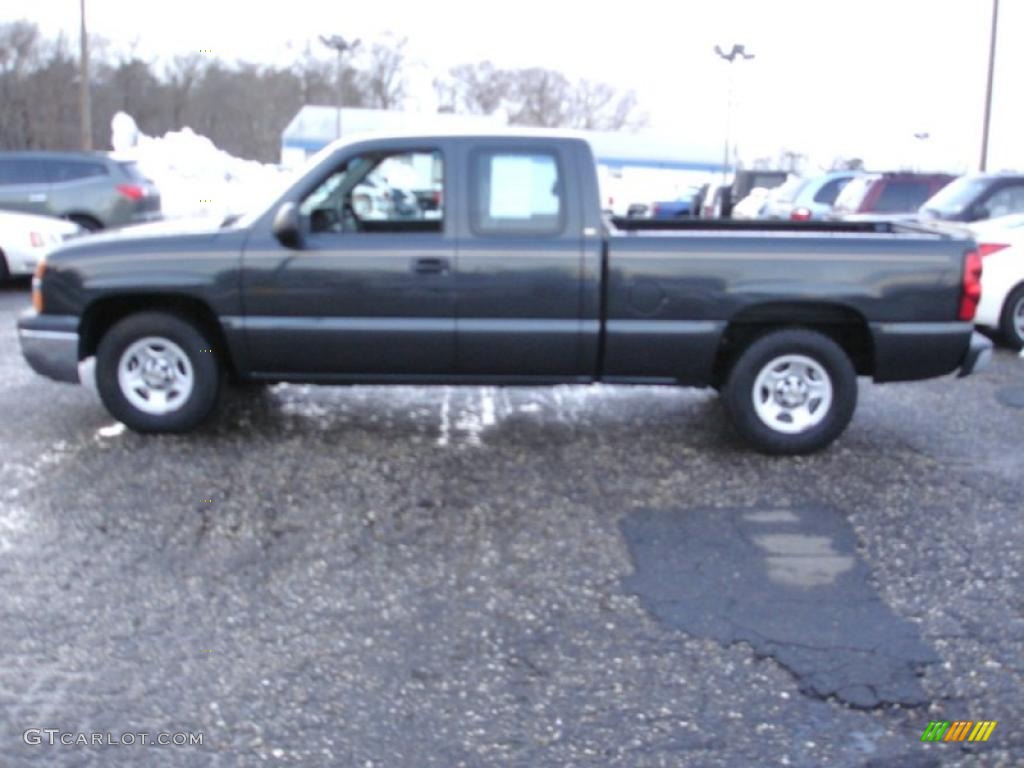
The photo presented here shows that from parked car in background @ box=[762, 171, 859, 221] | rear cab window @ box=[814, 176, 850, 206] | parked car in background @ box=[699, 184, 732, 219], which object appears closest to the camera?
parked car in background @ box=[762, 171, 859, 221]

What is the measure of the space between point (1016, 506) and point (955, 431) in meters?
1.67

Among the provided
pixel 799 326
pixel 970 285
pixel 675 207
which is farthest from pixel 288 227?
pixel 675 207

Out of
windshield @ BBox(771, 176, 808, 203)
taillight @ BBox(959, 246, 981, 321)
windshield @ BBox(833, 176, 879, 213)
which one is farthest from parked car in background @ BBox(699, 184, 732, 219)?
taillight @ BBox(959, 246, 981, 321)

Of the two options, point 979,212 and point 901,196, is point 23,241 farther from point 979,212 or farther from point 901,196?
point 901,196

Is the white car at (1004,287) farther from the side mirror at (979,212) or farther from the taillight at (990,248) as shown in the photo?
the side mirror at (979,212)

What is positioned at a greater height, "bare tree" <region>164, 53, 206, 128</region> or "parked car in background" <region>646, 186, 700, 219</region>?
"bare tree" <region>164, 53, 206, 128</region>

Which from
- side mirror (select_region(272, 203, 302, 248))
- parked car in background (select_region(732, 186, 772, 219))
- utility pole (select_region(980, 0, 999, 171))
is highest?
utility pole (select_region(980, 0, 999, 171))

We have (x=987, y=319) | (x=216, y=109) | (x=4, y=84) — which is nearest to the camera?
(x=987, y=319)

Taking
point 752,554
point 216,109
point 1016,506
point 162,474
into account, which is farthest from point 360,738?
point 216,109

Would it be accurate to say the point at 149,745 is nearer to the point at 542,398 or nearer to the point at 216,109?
the point at 542,398

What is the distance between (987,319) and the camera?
1097cm

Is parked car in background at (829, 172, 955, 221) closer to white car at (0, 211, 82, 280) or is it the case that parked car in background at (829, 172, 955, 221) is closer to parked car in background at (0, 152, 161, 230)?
parked car in background at (0, 152, 161, 230)

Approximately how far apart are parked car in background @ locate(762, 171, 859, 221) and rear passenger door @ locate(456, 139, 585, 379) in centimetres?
1174

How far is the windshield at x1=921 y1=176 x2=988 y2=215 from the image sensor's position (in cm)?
1303
